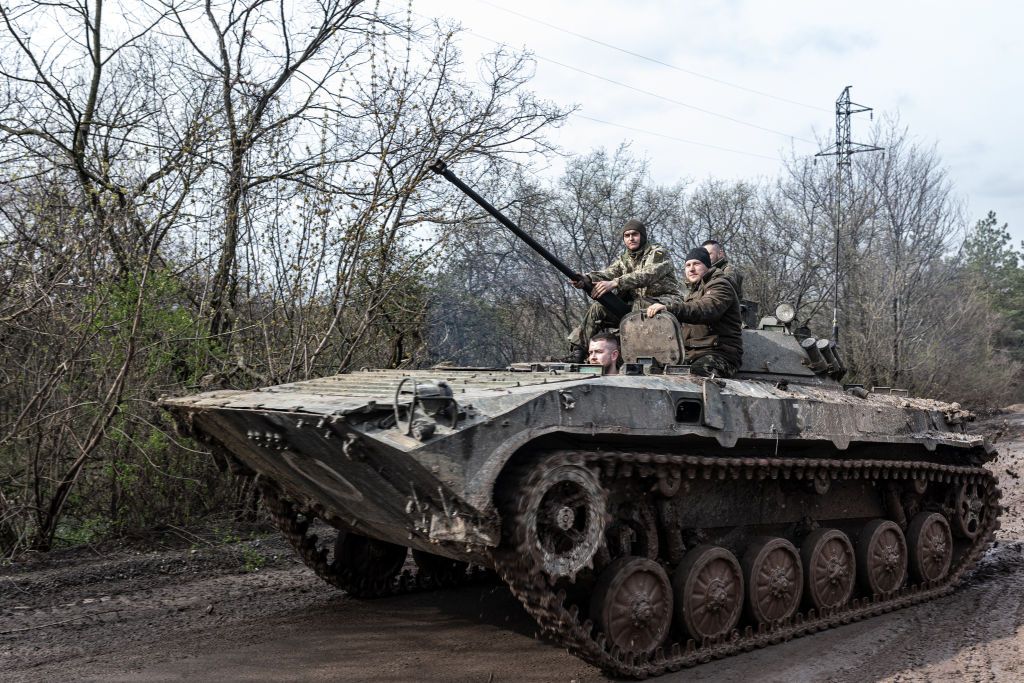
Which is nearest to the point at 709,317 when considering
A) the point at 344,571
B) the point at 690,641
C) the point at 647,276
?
the point at 647,276

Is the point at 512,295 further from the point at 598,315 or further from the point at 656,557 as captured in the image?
the point at 656,557

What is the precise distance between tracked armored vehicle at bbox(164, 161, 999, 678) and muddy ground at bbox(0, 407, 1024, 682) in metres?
0.32

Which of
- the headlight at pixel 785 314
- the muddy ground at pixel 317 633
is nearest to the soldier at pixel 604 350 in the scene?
the headlight at pixel 785 314

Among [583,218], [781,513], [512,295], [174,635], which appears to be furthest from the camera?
[583,218]

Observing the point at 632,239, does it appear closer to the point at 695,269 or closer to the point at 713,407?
the point at 695,269

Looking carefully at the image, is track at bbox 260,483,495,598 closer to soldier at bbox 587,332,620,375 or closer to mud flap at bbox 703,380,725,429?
soldier at bbox 587,332,620,375

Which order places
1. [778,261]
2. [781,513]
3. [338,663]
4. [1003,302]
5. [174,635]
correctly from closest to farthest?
[338,663]
[174,635]
[781,513]
[778,261]
[1003,302]

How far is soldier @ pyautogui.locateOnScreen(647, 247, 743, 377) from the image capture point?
7.32 metres

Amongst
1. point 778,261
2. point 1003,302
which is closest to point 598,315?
point 778,261

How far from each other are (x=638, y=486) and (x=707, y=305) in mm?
1841

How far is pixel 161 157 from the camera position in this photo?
35.6ft

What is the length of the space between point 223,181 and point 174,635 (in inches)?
218

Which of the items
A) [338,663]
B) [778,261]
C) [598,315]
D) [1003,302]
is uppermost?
[1003,302]

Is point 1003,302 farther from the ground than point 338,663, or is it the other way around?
point 1003,302
